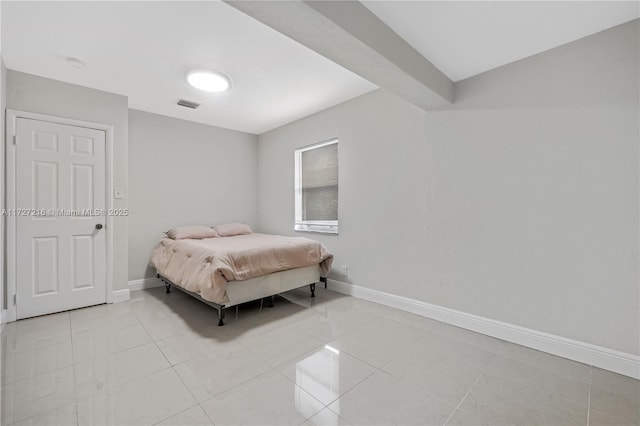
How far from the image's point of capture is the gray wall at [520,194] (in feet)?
6.26

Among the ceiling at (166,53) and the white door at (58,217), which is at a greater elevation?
the ceiling at (166,53)

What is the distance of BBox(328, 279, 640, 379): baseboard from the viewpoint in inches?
74.0

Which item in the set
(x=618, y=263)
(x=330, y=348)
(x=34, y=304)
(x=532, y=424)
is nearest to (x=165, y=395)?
(x=330, y=348)

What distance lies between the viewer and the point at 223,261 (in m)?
2.60

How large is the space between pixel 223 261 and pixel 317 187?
77.8 inches

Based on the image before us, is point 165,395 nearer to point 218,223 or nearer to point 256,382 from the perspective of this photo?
point 256,382

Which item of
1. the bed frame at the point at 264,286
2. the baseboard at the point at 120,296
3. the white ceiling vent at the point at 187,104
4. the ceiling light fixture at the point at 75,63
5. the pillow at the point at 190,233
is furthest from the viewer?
the pillow at the point at 190,233

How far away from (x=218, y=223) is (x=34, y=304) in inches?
92.3

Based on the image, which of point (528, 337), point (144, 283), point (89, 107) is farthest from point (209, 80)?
point (528, 337)

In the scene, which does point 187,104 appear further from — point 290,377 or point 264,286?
point 290,377

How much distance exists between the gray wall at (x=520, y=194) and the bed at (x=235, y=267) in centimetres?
72

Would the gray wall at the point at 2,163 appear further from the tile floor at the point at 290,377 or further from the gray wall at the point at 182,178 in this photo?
the gray wall at the point at 182,178

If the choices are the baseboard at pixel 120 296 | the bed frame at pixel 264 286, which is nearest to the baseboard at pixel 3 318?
the baseboard at pixel 120 296

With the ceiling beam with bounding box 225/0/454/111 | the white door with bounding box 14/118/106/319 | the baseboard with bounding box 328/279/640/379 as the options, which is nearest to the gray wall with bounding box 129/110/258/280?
the white door with bounding box 14/118/106/319
